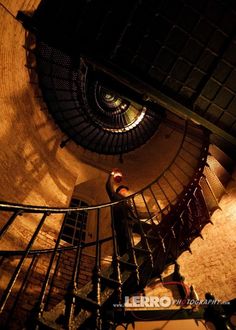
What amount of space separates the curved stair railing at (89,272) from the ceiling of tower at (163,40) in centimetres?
123

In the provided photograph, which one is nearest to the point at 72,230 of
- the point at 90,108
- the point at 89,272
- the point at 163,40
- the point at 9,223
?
the point at 89,272

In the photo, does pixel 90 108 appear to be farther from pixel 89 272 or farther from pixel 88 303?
pixel 88 303

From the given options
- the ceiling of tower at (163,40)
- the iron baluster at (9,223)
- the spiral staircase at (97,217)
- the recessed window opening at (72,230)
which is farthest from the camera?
the recessed window opening at (72,230)

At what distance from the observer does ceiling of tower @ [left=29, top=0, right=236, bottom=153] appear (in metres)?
5.36

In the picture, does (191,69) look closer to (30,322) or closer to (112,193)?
(112,193)

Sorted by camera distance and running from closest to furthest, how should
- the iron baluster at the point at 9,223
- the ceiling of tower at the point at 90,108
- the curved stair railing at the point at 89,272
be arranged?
the iron baluster at the point at 9,223, the curved stair railing at the point at 89,272, the ceiling of tower at the point at 90,108

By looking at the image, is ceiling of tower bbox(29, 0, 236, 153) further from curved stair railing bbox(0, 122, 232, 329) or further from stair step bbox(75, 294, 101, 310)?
stair step bbox(75, 294, 101, 310)

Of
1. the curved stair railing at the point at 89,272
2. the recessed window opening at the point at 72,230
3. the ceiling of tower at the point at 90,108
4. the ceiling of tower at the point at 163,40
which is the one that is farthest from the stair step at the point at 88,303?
the ceiling of tower at the point at 90,108

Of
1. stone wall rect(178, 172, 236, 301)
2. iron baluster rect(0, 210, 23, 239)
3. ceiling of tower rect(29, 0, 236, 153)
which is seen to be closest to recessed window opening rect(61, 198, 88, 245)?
stone wall rect(178, 172, 236, 301)

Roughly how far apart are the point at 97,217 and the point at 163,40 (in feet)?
13.2

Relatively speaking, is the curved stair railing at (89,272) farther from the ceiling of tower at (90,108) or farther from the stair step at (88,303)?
the ceiling of tower at (90,108)

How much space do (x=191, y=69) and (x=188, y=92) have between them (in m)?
0.53

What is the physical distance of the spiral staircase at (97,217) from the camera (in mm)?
3012

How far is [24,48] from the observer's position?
6.27 meters
